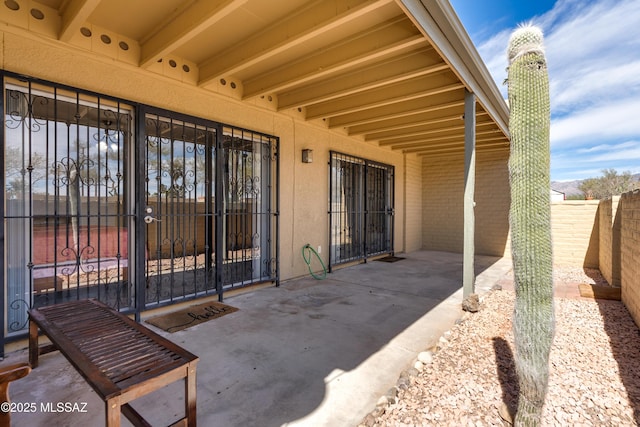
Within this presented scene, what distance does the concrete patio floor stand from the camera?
1.94m

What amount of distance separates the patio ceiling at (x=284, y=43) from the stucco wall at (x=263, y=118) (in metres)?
0.12

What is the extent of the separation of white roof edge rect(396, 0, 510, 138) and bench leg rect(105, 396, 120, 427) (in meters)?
3.04

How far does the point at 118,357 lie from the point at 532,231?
7.60ft

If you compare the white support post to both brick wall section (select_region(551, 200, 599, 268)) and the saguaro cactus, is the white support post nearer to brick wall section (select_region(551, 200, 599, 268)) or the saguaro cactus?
the saguaro cactus

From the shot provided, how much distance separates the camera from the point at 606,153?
40.8 metres

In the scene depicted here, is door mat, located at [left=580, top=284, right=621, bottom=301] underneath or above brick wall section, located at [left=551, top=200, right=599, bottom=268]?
underneath

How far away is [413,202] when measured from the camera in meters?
9.52

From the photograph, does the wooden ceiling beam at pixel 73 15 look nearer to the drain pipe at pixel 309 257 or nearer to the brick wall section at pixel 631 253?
the drain pipe at pixel 309 257

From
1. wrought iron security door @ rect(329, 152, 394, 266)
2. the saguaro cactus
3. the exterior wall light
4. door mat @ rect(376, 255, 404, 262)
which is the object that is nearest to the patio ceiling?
the exterior wall light

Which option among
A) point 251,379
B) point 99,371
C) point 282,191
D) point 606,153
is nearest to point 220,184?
point 282,191

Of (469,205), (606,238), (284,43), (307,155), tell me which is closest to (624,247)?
(606,238)

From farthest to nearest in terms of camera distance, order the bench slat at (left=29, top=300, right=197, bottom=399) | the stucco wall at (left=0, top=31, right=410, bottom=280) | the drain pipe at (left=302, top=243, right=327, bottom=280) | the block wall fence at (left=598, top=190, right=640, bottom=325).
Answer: the drain pipe at (left=302, top=243, right=327, bottom=280)
the block wall fence at (left=598, top=190, right=640, bottom=325)
the stucco wall at (left=0, top=31, right=410, bottom=280)
the bench slat at (left=29, top=300, right=197, bottom=399)

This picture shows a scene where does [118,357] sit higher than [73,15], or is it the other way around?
[73,15]

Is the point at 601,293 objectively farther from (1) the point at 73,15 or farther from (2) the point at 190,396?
(1) the point at 73,15
